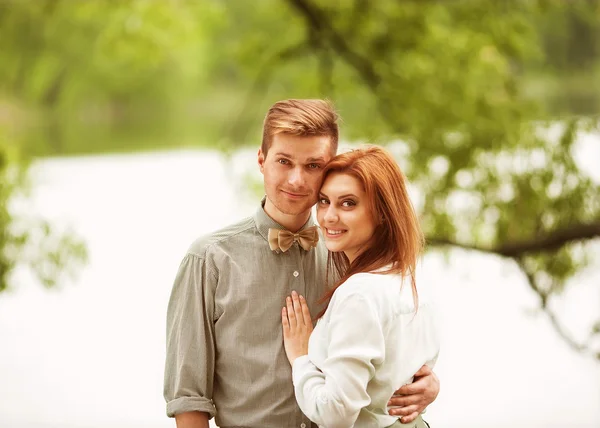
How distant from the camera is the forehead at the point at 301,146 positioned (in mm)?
1685

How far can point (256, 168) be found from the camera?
17.3 ft

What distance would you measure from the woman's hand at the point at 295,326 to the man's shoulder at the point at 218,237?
163mm

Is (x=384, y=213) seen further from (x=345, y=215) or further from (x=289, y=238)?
(x=289, y=238)

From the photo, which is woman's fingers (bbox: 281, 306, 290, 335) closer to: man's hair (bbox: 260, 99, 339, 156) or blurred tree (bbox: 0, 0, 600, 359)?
man's hair (bbox: 260, 99, 339, 156)

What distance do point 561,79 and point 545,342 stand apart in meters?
2.07

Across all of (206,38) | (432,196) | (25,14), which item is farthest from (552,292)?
(25,14)

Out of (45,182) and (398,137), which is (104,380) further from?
(398,137)

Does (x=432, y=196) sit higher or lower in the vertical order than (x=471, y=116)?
lower

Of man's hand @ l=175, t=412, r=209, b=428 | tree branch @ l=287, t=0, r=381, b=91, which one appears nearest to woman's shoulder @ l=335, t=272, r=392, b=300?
man's hand @ l=175, t=412, r=209, b=428

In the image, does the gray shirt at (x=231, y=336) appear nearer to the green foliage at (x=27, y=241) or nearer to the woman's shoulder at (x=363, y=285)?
the woman's shoulder at (x=363, y=285)

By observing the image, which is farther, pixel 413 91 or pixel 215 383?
pixel 413 91

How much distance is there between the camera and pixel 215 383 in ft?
5.86

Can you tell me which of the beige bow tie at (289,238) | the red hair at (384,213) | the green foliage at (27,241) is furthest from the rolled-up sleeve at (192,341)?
the green foliage at (27,241)

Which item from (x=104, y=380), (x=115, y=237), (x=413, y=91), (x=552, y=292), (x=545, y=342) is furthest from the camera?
(x=115, y=237)
